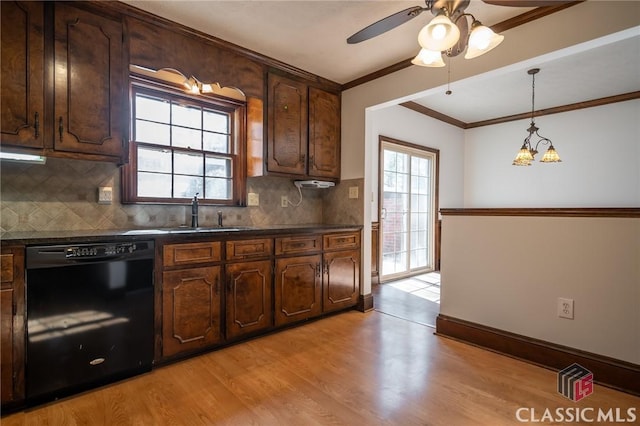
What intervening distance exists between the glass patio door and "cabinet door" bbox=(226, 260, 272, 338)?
240cm

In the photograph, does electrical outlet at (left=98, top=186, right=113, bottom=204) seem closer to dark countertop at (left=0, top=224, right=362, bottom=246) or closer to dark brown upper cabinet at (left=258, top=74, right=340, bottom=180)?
dark countertop at (left=0, top=224, right=362, bottom=246)

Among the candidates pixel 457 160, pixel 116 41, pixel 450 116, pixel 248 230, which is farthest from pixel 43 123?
pixel 457 160

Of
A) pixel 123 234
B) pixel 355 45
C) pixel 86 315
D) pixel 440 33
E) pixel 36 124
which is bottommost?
pixel 86 315

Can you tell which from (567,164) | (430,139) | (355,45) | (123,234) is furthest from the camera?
(430,139)

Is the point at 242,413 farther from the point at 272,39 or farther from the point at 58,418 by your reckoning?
the point at 272,39

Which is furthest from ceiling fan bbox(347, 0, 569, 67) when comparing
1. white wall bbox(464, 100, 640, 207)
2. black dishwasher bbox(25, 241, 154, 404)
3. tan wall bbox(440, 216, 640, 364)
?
white wall bbox(464, 100, 640, 207)

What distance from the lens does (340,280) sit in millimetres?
3307

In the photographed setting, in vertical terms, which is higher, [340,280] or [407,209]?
[407,209]

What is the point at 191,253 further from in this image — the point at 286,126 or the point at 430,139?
the point at 430,139

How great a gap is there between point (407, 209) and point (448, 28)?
149 inches

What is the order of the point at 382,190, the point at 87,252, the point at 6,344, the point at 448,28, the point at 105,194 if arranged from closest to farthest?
the point at 448,28
the point at 6,344
the point at 87,252
the point at 105,194
the point at 382,190

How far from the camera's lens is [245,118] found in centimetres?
326

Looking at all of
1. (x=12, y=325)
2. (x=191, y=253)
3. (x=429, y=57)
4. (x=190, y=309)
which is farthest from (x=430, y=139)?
(x=12, y=325)

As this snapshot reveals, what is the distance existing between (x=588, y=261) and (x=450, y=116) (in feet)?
13.3
